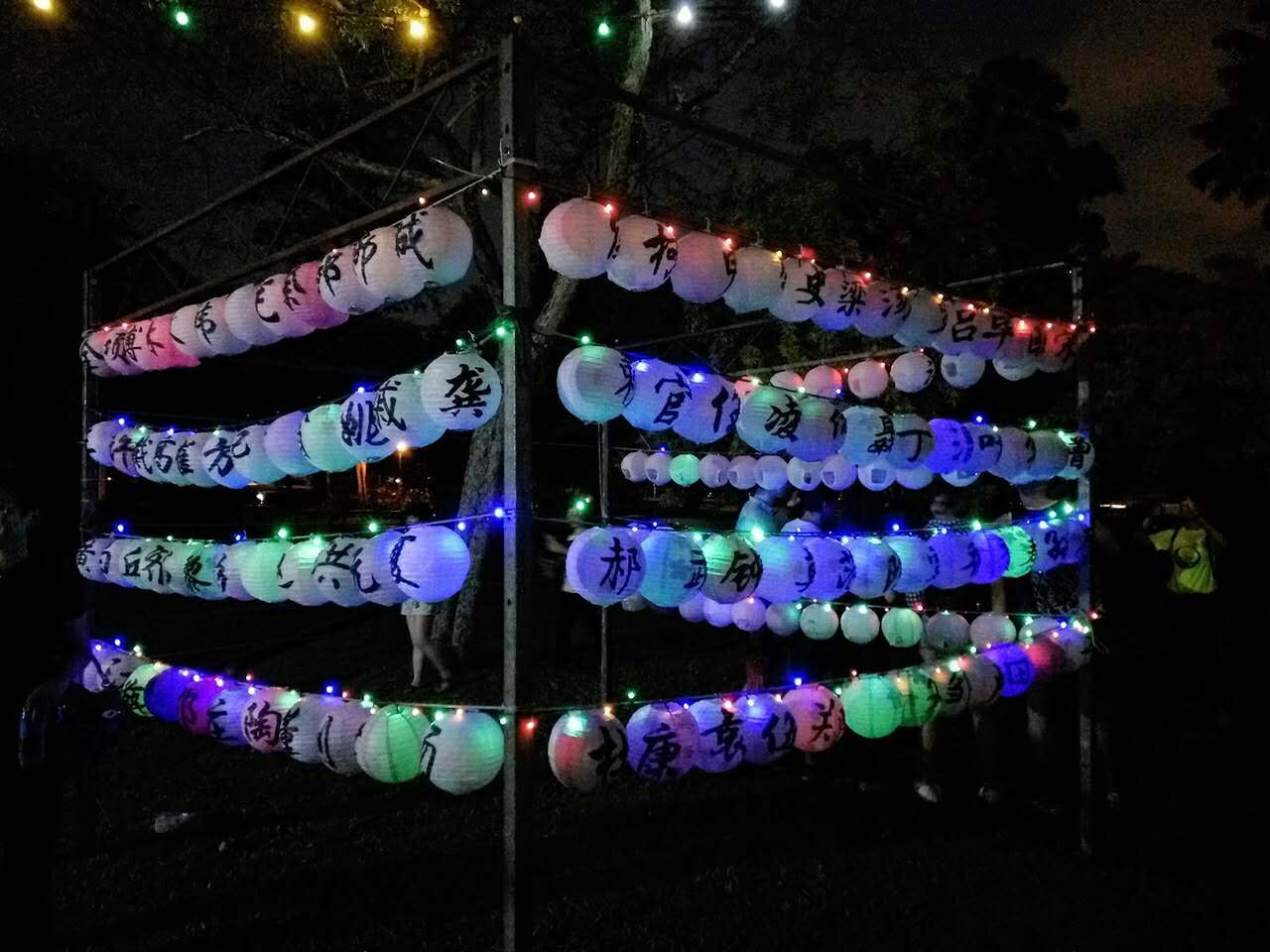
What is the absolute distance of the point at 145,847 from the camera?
5520 millimetres

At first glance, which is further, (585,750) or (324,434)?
(324,434)

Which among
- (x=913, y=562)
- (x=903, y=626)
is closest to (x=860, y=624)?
(x=903, y=626)

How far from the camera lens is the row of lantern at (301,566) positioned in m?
3.76

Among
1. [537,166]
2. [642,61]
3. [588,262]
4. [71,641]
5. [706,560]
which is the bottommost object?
[71,641]

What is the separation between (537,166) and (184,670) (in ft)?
12.4

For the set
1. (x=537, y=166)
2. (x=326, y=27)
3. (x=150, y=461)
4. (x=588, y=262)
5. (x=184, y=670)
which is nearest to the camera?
(x=537, y=166)

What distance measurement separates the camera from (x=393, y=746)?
3.88 meters

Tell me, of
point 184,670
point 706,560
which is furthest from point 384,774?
point 184,670

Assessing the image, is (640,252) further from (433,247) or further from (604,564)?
(604,564)

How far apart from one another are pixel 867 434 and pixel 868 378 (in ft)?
8.47

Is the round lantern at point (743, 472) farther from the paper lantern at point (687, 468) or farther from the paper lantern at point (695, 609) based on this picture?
the paper lantern at point (695, 609)

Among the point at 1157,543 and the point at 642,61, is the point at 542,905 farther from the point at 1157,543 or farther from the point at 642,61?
the point at 642,61

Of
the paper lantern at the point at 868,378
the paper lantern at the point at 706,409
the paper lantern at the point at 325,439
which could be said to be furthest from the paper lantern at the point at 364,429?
the paper lantern at the point at 868,378

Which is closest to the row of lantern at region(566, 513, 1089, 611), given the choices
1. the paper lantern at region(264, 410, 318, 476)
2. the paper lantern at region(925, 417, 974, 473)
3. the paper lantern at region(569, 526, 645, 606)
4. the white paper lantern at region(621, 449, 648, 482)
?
the paper lantern at region(569, 526, 645, 606)
